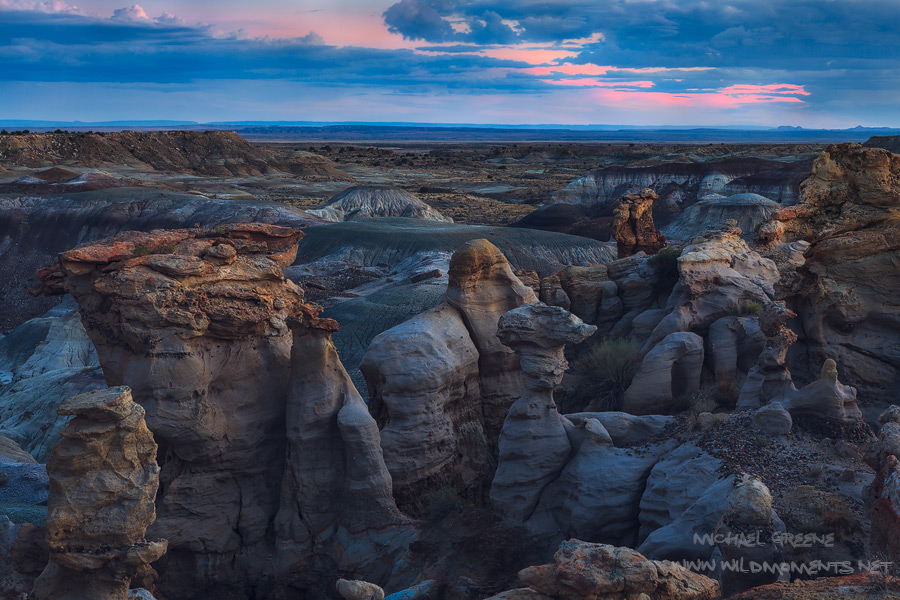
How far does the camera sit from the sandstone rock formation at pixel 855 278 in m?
15.4

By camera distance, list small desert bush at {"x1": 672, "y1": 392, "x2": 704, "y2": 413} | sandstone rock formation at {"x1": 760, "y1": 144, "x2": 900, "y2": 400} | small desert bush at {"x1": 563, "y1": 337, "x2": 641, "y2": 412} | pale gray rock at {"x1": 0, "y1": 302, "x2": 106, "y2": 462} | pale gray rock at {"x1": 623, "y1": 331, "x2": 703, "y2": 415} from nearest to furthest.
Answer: sandstone rock formation at {"x1": 760, "y1": 144, "x2": 900, "y2": 400}, small desert bush at {"x1": 672, "y1": 392, "x2": 704, "y2": 413}, pale gray rock at {"x1": 623, "y1": 331, "x2": 703, "y2": 415}, small desert bush at {"x1": 563, "y1": 337, "x2": 641, "y2": 412}, pale gray rock at {"x1": 0, "y1": 302, "x2": 106, "y2": 462}

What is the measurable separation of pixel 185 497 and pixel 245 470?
1.11 meters

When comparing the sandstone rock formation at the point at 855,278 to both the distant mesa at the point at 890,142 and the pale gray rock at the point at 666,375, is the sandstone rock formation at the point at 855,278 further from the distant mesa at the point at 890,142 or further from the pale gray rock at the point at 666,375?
the distant mesa at the point at 890,142

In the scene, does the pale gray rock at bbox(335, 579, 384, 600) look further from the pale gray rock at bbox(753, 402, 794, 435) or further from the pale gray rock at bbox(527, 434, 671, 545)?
the pale gray rock at bbox(753, 402, 794, 435)

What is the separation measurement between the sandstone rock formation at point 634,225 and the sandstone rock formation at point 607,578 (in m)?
24.0

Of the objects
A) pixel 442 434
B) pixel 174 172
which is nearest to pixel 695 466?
pixel 442 434

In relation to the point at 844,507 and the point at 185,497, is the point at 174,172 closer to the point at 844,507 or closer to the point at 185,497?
the point at 185,497

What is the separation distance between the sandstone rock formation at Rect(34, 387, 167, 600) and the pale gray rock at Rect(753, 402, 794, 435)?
8.96 meters

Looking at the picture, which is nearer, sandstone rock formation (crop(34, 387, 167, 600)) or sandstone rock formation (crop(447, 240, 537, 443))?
sandstone rock formation (crop(34, 387, 167, 600))

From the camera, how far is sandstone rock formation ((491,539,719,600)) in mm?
7445

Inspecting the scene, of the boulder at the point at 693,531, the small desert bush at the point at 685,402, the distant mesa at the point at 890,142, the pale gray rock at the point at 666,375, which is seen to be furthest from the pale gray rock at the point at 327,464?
the distant mesa at the point at 890,142

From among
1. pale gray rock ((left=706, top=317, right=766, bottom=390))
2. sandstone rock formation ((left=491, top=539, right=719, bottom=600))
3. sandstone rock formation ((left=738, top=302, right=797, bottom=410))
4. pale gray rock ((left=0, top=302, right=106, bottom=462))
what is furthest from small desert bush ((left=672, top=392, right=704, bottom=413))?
pale gray rock ((left=0, top=302, right=106, bottom=462))

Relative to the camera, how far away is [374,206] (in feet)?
223

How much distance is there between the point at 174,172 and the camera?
97125 millimetres
